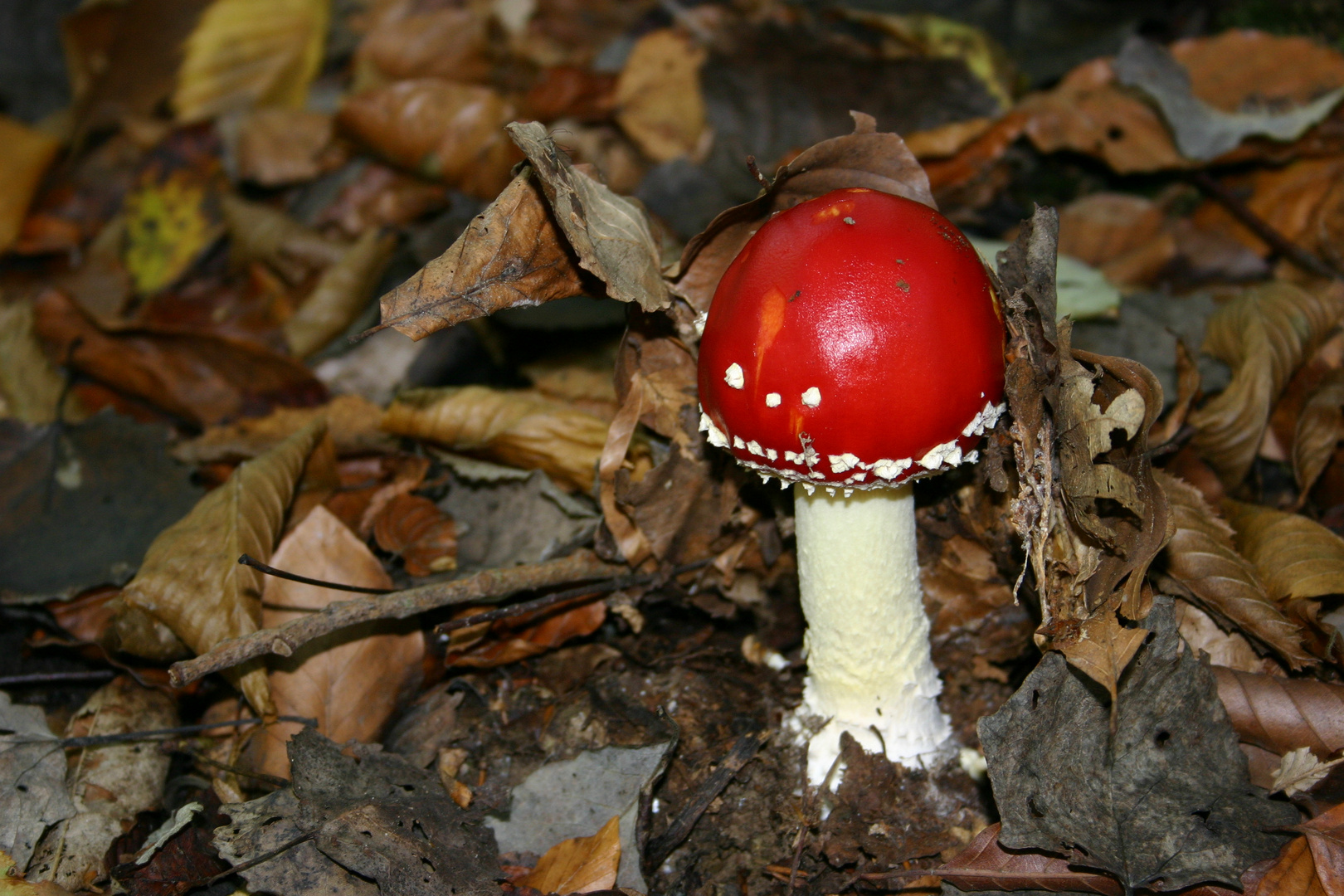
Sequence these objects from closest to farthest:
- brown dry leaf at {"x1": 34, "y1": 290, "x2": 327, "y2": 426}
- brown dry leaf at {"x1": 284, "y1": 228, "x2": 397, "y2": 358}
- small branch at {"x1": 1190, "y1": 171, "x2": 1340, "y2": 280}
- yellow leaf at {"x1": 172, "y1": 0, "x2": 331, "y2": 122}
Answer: small branch at {"x1": 1190, "y1": 171, "x2": 1340, "y2": 280}, brown dry leaf at {"x1": 34, "y1": 290, "x2": 327, "y2": 426}, brown dry leaf at {"x1": 284, "y1": 228, "x2": 397, "y2": 358}, yellow leaf at {"x1": 172, "y1": 0, "x2": 331, "y2": 122}

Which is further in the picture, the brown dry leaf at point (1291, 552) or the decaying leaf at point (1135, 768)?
the brown dry leaf at point (1291, 552)

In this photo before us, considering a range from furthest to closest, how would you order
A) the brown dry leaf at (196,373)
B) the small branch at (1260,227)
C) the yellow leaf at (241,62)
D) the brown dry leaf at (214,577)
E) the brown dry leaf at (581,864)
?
1. the yellow leaf at (241,62)
2. the brown dry leaf at (196,373)
3. the small branch at (1260,227)
4. the brown dry leaf at (214,577)
5. the brown dry leaf at (581,864)

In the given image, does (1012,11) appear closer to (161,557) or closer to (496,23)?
(496,23)

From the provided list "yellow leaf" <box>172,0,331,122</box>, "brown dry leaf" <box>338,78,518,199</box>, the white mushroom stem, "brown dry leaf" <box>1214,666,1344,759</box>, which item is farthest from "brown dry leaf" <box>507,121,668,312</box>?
"yellow leaf" <box>172,0,331,122</box>

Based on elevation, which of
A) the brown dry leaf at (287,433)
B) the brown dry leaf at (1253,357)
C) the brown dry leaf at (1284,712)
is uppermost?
the brown dry leaf at (1253,357)

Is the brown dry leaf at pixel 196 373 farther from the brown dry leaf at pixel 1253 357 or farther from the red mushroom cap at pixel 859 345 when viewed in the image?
the brown dry leaf at pixel 1253 357

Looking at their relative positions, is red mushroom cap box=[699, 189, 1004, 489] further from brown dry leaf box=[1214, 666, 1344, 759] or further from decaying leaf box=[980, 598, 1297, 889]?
A: brown dry leaf box=[1214, 666, 1344, 759]

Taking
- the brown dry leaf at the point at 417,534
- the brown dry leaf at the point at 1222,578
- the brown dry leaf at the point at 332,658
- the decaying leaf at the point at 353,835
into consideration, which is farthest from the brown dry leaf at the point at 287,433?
the brown dry leaf at the point at 1222,578
